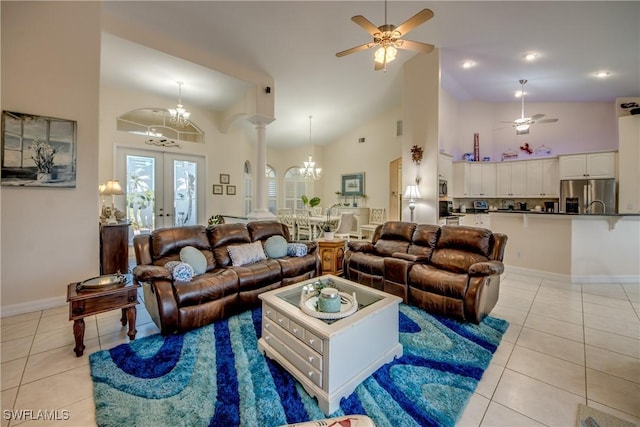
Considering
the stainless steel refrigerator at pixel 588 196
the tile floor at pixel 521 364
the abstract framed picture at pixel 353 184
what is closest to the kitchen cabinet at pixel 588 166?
the stainless steel refrigerator at pixel 588 196

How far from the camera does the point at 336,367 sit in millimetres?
1607

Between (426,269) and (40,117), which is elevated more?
(40,117)

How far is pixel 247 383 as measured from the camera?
1.78 m

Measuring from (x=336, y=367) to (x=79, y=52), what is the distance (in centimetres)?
442

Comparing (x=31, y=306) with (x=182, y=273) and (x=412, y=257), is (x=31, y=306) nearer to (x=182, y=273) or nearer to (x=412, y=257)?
(x=182, y=273)

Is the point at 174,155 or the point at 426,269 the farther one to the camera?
the point at 174,155

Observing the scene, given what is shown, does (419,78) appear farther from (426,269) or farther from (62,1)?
(62,1)

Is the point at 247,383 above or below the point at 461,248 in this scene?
below

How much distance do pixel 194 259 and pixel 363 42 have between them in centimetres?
419

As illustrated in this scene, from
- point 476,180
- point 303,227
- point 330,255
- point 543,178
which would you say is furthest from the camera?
point 303,227

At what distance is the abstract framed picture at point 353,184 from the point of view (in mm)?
8141

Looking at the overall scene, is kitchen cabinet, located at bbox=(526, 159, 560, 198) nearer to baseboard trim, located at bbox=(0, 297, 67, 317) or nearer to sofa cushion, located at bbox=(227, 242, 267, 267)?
sofa cushion, located at bbox=(227, 242, 267, 267)

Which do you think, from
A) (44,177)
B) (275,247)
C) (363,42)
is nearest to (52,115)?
(44,177)

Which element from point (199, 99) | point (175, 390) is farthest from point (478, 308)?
point (199, 99)
